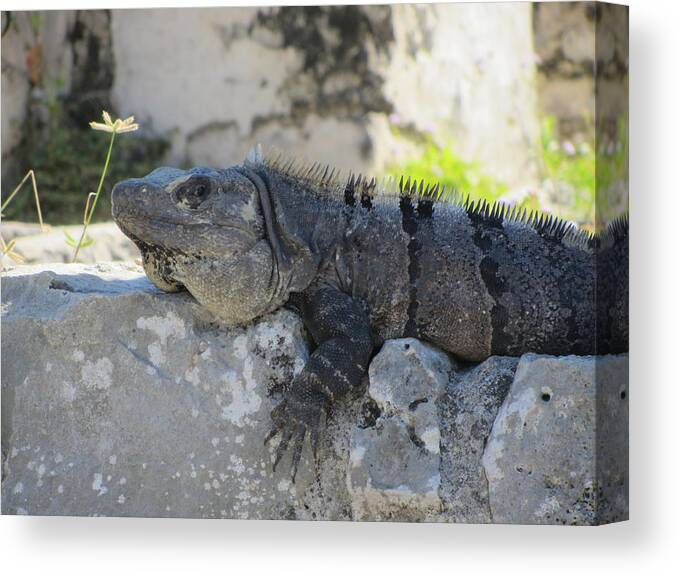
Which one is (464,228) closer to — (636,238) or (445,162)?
(636,238)

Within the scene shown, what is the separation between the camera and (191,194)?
5391 mm

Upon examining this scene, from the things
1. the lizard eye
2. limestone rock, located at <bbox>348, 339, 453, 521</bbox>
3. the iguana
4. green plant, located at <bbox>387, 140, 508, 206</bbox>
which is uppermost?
the lizard eye

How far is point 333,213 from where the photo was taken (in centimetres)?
562

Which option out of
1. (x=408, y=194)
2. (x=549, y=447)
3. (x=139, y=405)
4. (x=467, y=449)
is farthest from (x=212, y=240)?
(x=549, y=447)

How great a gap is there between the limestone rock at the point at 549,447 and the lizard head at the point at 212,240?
1.14 meters

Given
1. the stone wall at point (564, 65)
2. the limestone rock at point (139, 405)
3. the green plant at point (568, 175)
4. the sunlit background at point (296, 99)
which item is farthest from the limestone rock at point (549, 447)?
the sunlit background at point (296, 99)

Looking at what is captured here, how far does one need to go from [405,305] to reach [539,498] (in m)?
1.06

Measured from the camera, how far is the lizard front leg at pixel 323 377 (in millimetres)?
5242

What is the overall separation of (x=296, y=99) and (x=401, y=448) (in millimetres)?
5740

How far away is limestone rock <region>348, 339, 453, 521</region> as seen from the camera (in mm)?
5230

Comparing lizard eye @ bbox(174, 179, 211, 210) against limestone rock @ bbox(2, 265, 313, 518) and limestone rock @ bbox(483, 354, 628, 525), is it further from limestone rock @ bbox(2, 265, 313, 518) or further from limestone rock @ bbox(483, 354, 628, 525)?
limestone rock @ bbox(483, 354, 628, 525)

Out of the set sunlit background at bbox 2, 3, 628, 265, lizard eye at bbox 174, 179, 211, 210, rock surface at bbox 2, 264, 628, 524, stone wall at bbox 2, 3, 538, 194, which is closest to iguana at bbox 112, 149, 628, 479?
lizard eye at bbox 174, 179, 211, 210

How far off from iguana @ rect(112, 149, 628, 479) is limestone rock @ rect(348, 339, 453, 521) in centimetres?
19

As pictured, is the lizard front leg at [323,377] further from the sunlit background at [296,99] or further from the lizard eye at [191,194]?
the sunlit background at [296,99]
